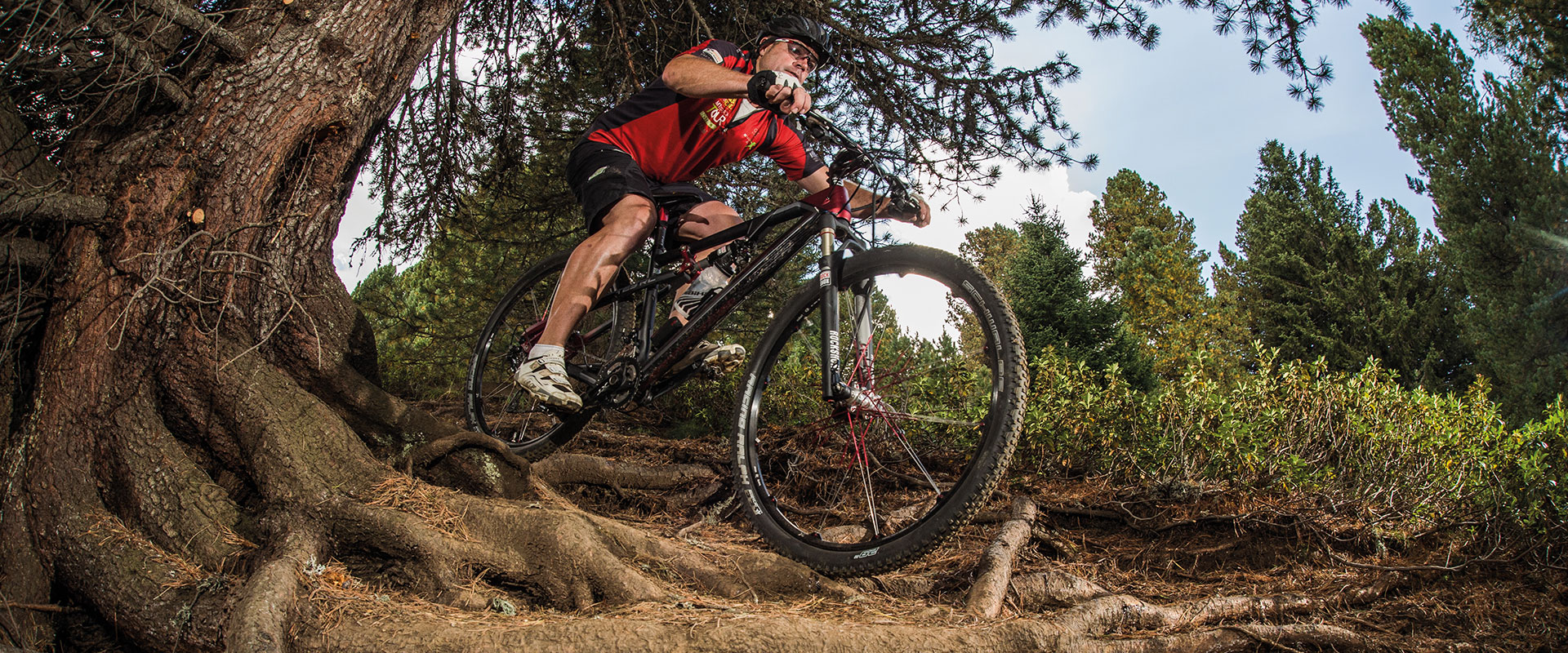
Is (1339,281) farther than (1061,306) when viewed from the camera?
Yes

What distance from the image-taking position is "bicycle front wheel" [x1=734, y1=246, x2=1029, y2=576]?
217 cm

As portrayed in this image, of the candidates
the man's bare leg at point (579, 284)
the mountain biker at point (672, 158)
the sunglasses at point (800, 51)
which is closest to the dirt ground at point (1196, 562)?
the man's bare leg at point (579, 284)

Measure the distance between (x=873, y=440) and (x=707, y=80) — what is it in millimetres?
1674

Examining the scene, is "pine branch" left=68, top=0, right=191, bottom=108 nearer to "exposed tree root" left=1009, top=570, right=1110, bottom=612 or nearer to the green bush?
"exposed tree root" left=1009, top=570, right=1110, bottom=612

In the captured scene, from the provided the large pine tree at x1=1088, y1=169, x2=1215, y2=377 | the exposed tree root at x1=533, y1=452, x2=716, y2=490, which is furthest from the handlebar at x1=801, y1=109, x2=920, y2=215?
the large pine tree at x1=1088, y1=169, x2=1215, y2=377

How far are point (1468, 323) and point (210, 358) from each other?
19506mm

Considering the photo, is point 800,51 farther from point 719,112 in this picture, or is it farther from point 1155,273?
point 1155,273

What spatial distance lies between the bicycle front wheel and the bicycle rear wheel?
100cm

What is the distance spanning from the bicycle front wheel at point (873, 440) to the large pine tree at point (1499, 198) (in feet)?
49.2

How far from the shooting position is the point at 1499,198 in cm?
1431

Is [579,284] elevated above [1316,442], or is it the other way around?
[579,284]

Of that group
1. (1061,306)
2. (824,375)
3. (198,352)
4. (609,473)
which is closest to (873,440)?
(824,375)

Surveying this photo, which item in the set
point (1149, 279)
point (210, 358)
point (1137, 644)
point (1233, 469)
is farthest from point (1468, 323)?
point (210, 358)

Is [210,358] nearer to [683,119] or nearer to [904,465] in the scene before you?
[683,119]
